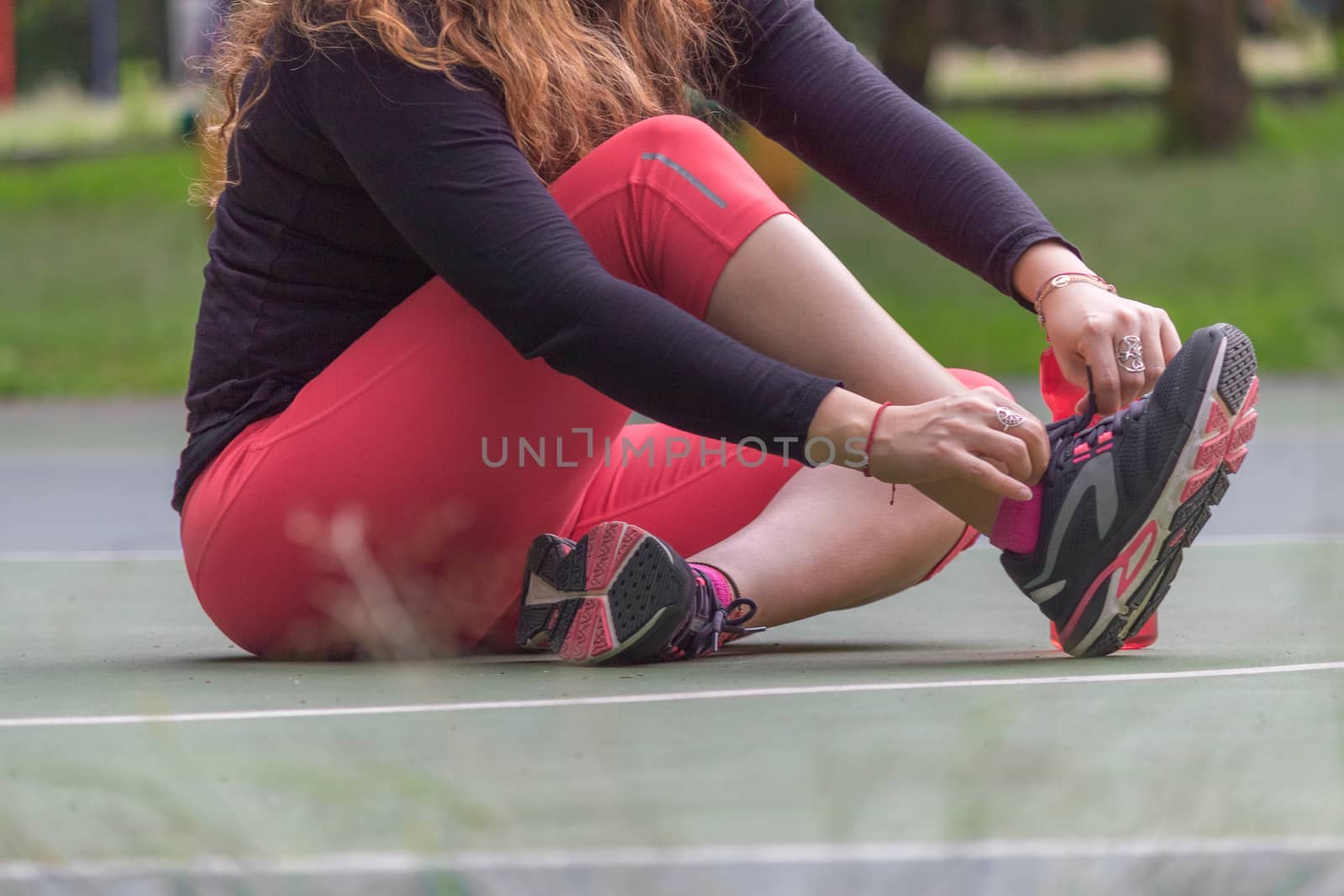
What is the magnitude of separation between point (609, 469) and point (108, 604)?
1.19m

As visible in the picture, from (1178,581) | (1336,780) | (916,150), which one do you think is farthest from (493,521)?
(1178,581)

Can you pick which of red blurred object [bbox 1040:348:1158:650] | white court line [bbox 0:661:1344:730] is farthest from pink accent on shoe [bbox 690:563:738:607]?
red blurred object [bbox 1040:348:1158:650]

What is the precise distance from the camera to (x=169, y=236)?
13.3m

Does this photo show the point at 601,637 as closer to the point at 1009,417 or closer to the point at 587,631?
the point at 587,631

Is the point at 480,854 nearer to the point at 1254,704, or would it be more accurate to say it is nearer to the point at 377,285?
the point at 1254,704

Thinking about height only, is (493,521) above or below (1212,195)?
above

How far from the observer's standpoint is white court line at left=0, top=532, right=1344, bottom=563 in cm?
401

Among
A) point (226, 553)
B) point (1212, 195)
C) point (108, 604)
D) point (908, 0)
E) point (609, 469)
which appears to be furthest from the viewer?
point (908, 0)

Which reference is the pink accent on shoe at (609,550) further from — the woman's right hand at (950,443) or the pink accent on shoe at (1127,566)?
the pink accent on shoe at (1127,566)

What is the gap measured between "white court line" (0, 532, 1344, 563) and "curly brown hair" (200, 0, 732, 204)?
1807mm

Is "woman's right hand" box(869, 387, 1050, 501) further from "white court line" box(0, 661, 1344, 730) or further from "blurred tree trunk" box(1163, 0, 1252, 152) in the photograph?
"blurred tree trunk" box(1163, 0, 1252, 152)

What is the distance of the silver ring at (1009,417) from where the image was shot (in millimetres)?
1949

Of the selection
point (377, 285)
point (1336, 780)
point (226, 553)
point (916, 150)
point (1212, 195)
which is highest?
point (916, 150)

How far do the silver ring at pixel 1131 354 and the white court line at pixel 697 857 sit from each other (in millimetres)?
873
